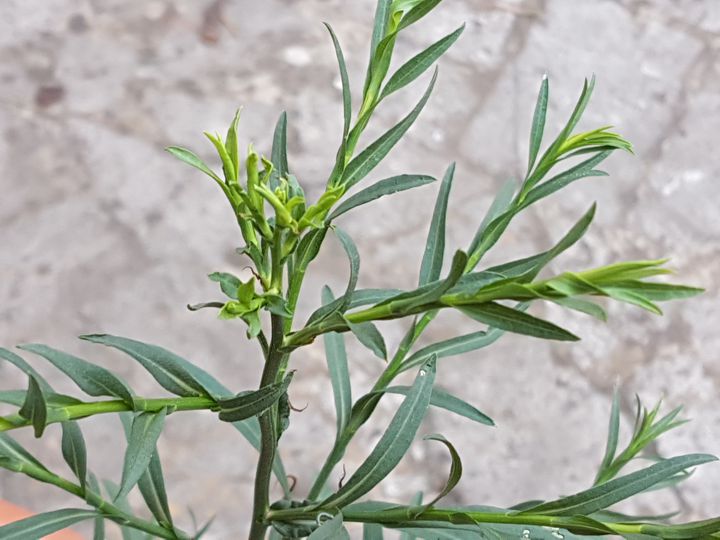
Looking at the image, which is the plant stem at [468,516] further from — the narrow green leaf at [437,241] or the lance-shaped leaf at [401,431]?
the narrow green leaf at [437,241]

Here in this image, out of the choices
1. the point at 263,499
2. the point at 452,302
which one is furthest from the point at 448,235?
the point at 452,302

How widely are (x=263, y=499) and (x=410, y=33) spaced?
71.6 inches

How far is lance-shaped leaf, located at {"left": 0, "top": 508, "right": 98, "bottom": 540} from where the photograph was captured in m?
0.48

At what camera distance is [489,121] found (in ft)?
6.88

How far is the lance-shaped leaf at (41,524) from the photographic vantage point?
0.48 m

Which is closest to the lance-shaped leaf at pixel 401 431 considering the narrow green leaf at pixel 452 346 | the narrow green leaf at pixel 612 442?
the narrow green leaf at pixel 452 346

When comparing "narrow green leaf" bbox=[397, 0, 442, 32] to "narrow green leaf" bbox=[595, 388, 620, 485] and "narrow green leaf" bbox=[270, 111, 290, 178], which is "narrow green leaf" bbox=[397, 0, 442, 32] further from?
"narrow green leaf" bbox=[595, 388, 620, 485]

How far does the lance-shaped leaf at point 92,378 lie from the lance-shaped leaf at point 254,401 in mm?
51

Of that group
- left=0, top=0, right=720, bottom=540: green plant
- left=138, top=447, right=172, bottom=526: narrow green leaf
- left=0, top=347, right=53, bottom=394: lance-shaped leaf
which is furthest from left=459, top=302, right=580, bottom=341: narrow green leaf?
left=138, top=447, right=172, bottom=526: narrow green leaf

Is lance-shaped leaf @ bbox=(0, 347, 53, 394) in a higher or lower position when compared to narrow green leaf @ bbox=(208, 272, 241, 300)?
lower

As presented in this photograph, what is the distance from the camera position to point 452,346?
0.61m

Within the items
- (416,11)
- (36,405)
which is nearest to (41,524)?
(36,405)

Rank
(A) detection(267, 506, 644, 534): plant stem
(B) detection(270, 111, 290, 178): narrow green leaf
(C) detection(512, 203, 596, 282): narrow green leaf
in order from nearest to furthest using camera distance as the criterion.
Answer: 1. (C) detection(512, 203, 596, 282): narrow green leaf
2. (A) detection(267, 506, 644, 534): plant stem
3. (B) detection(270, 111, 290, 178): narrow green leaf

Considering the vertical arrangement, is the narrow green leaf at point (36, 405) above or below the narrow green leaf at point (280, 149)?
below
